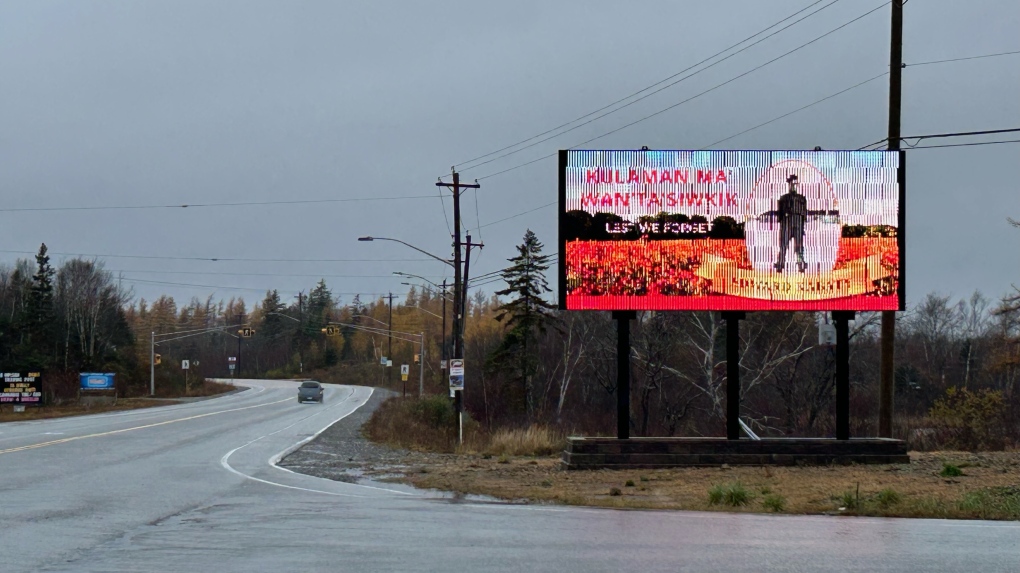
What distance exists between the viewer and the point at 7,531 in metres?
12.1

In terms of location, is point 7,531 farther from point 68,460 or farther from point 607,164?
point 607,164

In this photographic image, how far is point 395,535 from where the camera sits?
472 inches

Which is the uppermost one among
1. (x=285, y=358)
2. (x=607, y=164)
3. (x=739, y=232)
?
(x=607, y=164)

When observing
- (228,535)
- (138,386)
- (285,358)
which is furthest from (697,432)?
(285,358)

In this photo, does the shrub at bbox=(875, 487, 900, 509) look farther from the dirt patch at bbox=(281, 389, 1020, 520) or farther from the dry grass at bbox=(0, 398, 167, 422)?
the dry grass at bbox=(0, 398, 167, 422)

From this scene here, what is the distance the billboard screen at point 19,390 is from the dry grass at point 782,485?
4308 centimetres

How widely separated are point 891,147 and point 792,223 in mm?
4005

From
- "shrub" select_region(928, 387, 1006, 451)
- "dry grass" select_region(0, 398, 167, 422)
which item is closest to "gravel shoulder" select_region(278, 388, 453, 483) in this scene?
"shrub" select_region(928, 387, 1006, 451)

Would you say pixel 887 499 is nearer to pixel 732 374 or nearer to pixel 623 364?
pixel 732 374

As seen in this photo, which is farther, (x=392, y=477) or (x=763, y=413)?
(x=763, y=413)

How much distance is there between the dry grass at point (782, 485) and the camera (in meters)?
15.6

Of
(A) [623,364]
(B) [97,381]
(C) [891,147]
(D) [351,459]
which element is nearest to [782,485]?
(A) [623,364]

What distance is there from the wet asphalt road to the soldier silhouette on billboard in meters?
8.89

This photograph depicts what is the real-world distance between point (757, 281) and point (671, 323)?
33668 mm
